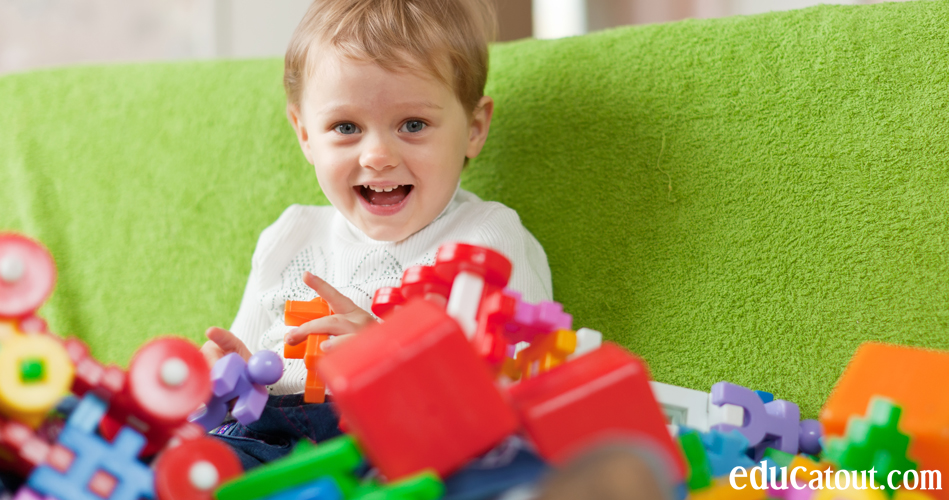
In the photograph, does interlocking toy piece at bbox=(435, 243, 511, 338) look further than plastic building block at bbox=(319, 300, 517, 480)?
Yes

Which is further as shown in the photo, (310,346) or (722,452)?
(310,346)

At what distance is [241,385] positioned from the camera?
71 cm

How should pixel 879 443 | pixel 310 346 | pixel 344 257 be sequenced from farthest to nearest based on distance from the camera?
pixel 344 257
pixel 310 346
pixel 879 443

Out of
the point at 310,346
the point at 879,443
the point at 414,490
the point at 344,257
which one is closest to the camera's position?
the point at 414,490

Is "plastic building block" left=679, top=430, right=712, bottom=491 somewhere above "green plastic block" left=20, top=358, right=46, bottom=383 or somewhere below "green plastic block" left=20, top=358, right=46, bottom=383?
below

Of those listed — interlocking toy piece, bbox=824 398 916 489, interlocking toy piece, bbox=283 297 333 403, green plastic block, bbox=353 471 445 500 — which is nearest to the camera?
green plastic block, bbox=353 471 445 500

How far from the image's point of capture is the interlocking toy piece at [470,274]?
1.78 feet

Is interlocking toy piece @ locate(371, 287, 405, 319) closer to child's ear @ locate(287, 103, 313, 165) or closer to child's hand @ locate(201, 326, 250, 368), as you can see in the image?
child's hand @ locate(201, 326, 250, 368)

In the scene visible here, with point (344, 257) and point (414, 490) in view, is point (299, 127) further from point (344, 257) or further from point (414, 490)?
point (414, 490)

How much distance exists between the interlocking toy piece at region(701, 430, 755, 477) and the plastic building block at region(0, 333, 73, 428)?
46cm

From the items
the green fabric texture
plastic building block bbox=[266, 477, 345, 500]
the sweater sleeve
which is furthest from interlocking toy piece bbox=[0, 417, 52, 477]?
the green fabric texture

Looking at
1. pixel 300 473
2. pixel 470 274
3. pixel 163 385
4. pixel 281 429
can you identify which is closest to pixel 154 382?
pixel 163 385

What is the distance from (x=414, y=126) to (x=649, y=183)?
29cm

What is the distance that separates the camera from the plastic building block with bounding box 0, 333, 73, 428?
1.46 feet
